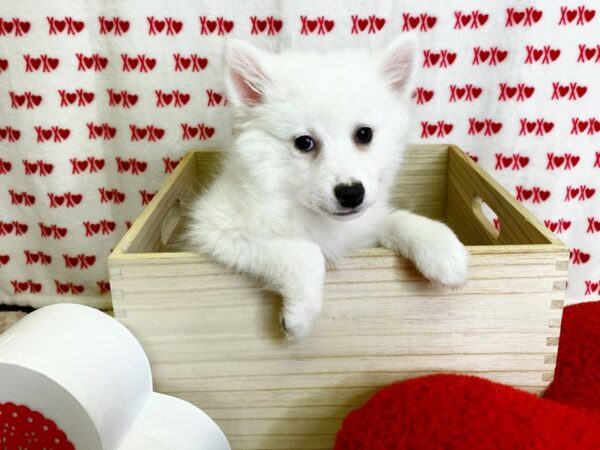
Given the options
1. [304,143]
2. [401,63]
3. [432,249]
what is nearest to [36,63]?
[304,143]

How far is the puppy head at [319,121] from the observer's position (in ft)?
3.96

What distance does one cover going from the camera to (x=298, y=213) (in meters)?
1.29

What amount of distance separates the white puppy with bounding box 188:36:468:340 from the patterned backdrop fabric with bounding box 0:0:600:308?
56 centimetres

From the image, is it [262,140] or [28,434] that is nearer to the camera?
[28,434]

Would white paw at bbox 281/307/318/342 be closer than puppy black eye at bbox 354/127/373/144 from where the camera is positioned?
Yes

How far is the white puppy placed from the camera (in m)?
1.16

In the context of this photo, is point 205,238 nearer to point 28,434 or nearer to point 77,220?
point 28,434

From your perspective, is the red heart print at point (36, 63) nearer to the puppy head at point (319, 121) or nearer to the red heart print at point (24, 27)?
the red heart print at point (24, 27)

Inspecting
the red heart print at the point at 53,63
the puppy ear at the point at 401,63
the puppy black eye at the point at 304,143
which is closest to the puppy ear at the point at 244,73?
the puppy black eye at the point at 304,143

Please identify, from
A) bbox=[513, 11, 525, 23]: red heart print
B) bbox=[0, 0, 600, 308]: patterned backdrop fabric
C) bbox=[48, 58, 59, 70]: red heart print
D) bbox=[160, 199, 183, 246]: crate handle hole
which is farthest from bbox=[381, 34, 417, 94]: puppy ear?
bbox=[48, 58, 59, 70]: red heart print

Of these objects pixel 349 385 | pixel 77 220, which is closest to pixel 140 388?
pixel 349 385

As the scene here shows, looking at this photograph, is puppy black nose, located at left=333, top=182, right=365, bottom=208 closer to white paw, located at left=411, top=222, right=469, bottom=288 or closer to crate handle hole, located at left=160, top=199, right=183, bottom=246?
white paw, located at left=411, top=222, right=469, bottom=288

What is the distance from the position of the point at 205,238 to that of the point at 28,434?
50 cm

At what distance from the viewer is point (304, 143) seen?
1.26 meters
